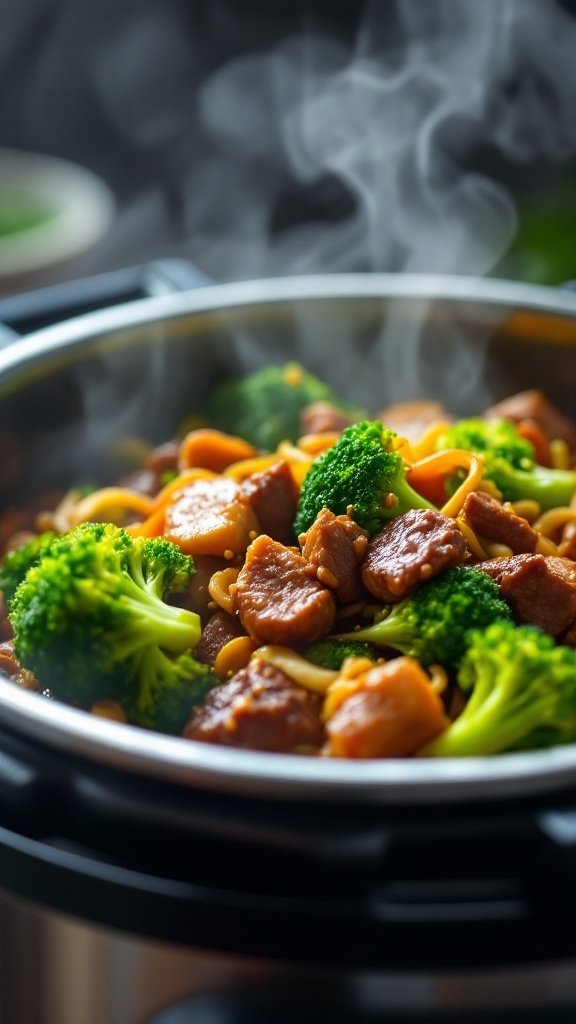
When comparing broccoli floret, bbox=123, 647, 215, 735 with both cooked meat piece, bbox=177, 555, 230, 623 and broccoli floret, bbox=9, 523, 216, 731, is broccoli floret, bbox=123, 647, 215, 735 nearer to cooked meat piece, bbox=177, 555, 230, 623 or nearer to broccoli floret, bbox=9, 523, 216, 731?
broccoli floret, bbox=9, 523, 216, 731

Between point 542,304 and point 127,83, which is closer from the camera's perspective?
point 542,304

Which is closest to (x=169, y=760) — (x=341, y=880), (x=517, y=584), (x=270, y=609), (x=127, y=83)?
(x=341, y=880)

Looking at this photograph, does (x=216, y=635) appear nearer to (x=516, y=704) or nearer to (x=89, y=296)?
(x=516, y=704)

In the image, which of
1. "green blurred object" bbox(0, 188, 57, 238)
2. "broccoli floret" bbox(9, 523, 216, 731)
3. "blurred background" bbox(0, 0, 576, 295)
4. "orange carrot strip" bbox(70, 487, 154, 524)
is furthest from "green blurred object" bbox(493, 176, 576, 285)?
"broccoli floret" bbox(9, 523, 216, 731)

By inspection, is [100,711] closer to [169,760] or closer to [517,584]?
[169,760]

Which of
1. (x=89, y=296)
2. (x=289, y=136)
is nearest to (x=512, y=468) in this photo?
(x=89, y=296)

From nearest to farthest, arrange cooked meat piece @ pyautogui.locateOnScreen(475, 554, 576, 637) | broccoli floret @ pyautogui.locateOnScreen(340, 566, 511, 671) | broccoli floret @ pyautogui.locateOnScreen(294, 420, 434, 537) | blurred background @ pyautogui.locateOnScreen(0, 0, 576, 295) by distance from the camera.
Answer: broccoli floret @ pyautogui.locateOnScreen(340, 566, 511, 671)
cooked meat piece @ pyautogui.locateOnScreen(475, 554, 576, 637)
broccoli floret @ pyautogui.locateOnScreen(294, 420, 434, 537)
blurred background @ pyautogui.locateOnScreen(0, 0, 576, 295)
